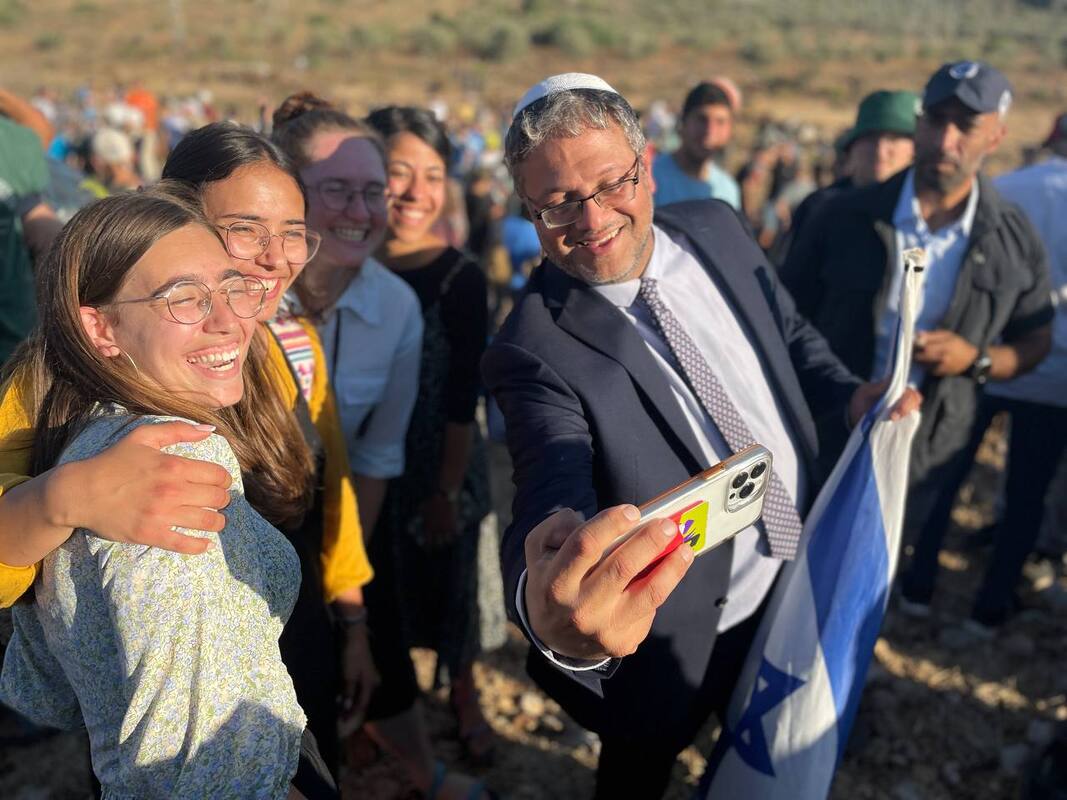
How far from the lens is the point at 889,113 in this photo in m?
4.36

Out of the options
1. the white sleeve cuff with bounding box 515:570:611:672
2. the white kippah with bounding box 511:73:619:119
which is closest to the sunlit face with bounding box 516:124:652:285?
the white kippah with bounding box 511:73:619:119

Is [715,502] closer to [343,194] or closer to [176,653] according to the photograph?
[176,653]

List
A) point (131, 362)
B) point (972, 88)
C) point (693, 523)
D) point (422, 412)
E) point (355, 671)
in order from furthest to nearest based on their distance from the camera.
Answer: point (972, 88)
point (422, 412)
point (355, 671)
point (131, 362)
point (693, 523)

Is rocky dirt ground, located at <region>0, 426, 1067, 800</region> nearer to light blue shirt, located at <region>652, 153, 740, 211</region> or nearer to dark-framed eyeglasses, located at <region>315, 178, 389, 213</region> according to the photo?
dark-framed eyeglasses, located at <region>315, 178, 389, 213</region>

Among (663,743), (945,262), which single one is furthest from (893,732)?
(945,262)

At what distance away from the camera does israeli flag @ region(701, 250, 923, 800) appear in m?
2.05

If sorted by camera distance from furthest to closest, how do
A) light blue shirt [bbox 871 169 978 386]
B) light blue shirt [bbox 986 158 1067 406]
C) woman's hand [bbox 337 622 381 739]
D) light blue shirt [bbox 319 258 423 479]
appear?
1. light blue shirt [bbox 986 158 1067 406]
2. light blue shirt [bbox 871 169 978 386]
3. light blue shirt [bbox 319 258 423 479]
4. woman's hand [bbox 337 622 381 739]

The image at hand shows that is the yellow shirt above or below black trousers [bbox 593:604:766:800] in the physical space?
above

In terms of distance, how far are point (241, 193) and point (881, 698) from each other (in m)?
3.16

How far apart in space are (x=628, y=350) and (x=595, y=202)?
0.34 m

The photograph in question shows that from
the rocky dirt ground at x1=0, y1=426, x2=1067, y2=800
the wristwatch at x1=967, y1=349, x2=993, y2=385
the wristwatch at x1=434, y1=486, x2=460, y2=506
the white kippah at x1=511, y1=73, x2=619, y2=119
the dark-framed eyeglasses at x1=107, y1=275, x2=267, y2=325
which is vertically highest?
the white kippah at x1=511, y1=73, x2=619, y2=119

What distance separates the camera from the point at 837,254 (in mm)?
3301

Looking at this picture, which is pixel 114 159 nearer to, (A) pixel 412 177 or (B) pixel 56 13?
(A) pixel 412 177

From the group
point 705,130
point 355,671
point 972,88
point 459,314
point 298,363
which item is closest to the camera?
point 298,363
